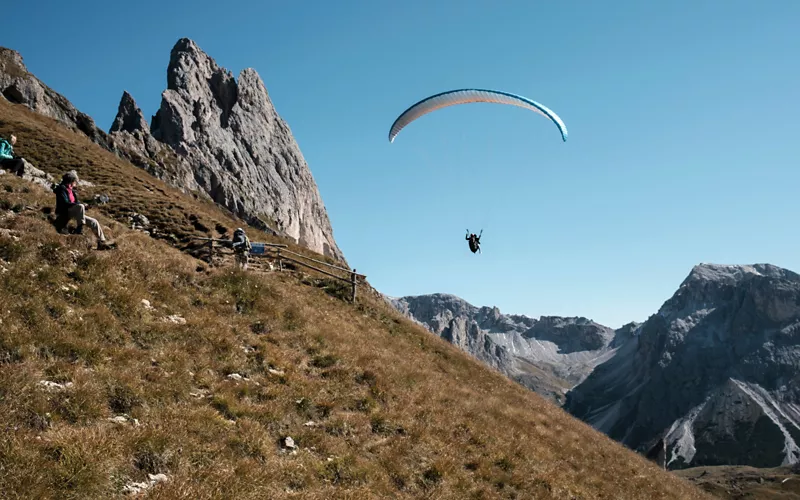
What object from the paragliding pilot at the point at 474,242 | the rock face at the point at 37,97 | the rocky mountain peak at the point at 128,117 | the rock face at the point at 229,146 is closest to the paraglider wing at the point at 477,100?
the paragliding pilot at the point at 474,242

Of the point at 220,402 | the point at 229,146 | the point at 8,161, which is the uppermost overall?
the point at 229,146

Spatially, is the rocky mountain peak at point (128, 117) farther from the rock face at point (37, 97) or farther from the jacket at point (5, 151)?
the jacket at point (5, 151)

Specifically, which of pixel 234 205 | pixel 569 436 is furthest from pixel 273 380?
pixel 234 205

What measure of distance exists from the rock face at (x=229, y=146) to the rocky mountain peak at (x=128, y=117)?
22cm

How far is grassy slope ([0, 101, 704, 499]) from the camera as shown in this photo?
7656 mm

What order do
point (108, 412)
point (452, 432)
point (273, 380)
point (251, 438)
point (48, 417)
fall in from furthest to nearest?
point (452, 432) < point (273, 380) < point (251, 438) < point (108, 412) < point (48, 417)

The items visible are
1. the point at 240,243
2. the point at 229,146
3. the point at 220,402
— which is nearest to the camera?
the point at 220,402

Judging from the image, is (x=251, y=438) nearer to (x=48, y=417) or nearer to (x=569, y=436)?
(x=48, y=417)

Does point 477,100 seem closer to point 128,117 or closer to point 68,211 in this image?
point 68,211

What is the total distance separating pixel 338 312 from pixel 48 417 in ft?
55.4

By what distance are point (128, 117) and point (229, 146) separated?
91.2 feet

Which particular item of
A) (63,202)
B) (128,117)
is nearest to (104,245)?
(63,202)

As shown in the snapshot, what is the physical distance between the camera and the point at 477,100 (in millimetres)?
28938

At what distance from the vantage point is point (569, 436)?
20.8 m
